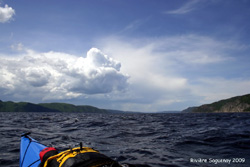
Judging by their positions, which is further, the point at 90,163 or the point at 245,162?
the point at 245,162

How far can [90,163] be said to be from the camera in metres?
5.54

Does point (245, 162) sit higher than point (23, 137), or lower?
lower

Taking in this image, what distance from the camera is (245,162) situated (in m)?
9.01

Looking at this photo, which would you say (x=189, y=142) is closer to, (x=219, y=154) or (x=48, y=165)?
(x=219, y=154)

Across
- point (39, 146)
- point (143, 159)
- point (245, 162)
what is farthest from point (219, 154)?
point (39, 146)

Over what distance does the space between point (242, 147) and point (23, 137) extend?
15072 mm

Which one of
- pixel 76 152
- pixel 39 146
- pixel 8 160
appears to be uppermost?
pixel 76 152

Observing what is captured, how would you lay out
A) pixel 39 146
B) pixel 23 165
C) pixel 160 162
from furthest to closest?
1. pixel 160 162
2. pixel 39 146
3. pixel 23 165

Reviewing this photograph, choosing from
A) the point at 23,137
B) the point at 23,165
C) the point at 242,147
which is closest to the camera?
Result: the point at 23,165

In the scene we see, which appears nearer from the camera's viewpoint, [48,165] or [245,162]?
[48,165]

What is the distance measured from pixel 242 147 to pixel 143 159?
7590 millimetres

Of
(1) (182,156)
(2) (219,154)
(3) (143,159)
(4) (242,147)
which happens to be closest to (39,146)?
(3) (143,159)

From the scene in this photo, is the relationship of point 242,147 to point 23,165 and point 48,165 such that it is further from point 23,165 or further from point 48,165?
point 23,165

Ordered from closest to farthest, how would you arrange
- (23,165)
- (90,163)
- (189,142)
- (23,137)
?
(90,163), (23,165), (23,137), (189,142)
